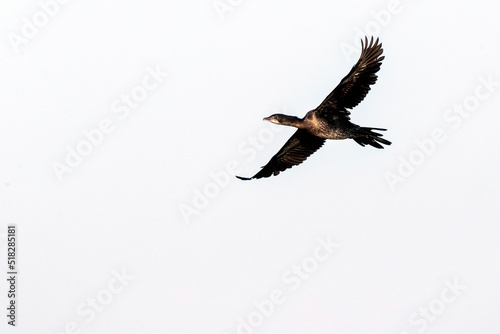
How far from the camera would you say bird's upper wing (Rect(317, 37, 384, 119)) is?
90.3 feet

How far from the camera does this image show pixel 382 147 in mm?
28031

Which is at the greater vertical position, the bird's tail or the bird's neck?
the bird's tail

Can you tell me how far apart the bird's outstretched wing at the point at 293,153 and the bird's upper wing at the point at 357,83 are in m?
1.95

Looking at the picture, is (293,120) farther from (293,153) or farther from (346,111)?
(293,153)

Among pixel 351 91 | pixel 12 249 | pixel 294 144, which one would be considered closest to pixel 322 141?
pixel 294 144

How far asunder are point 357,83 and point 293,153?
3.51m

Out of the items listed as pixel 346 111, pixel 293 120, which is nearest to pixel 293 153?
pixel 293 120

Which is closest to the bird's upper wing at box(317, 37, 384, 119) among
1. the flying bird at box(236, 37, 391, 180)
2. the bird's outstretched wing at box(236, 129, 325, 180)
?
the flying bird at box(236, 37, 391, 180)

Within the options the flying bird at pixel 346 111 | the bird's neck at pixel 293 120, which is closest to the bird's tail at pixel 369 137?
the flying bird at pixel 346 111

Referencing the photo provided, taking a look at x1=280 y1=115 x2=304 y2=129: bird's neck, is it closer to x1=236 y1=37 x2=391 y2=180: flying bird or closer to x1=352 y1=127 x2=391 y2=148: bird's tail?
x1=236 y1=37 x2=391 y2=180: flying bird

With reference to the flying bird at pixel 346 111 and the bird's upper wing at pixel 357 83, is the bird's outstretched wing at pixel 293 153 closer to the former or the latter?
the flying bird at pixel 346 111

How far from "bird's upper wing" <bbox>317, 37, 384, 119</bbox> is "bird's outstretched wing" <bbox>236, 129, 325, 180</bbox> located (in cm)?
195

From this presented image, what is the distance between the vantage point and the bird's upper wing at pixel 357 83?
90.3 ft

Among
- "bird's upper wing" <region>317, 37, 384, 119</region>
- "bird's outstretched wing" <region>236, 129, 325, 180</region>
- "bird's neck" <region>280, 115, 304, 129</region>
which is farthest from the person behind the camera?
"bird's outstretched wing" <region>236, 129, 325, 180</region>
